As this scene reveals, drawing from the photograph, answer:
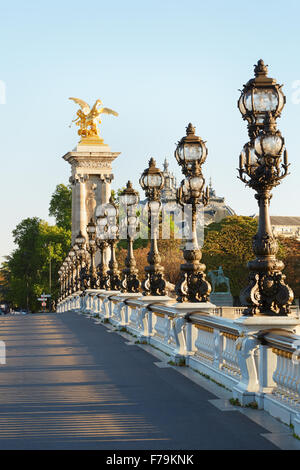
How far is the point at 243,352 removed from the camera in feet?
37.4

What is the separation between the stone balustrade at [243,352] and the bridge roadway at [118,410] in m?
0.24

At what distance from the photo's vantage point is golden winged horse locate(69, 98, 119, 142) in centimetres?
11175

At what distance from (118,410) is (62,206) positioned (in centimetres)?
12922

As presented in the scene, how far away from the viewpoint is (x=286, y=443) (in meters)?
9.10

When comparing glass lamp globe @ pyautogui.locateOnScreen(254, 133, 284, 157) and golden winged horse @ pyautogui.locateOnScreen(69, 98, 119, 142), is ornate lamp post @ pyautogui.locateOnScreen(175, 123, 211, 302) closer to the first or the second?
glass lamp globe @ pyautogui.locateOnScreen(254, 133, 284, 157)

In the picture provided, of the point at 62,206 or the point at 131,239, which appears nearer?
the point at 131,239

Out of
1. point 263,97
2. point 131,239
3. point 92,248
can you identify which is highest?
point 263,97

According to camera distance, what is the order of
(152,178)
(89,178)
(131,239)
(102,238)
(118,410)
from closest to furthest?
(118,410) → (152,178) → (131,239) → (102,238) → (89,178)

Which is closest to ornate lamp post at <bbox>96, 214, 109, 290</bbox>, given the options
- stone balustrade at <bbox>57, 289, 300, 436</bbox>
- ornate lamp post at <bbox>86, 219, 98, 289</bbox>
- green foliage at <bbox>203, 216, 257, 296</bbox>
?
ornate lamp post at <bbox>86, 219, 98, 289</bbox>

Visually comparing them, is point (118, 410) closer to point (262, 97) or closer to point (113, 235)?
point (262, 97)

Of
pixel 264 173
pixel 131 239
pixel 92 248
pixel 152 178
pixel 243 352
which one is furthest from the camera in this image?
pixel 92 248

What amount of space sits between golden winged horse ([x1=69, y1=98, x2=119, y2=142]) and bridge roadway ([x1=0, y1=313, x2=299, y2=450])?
3759 inches

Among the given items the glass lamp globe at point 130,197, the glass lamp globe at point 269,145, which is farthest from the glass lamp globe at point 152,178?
the glass lamp globe at point 269,145

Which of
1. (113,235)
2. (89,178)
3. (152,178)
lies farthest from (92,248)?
(89,178)
